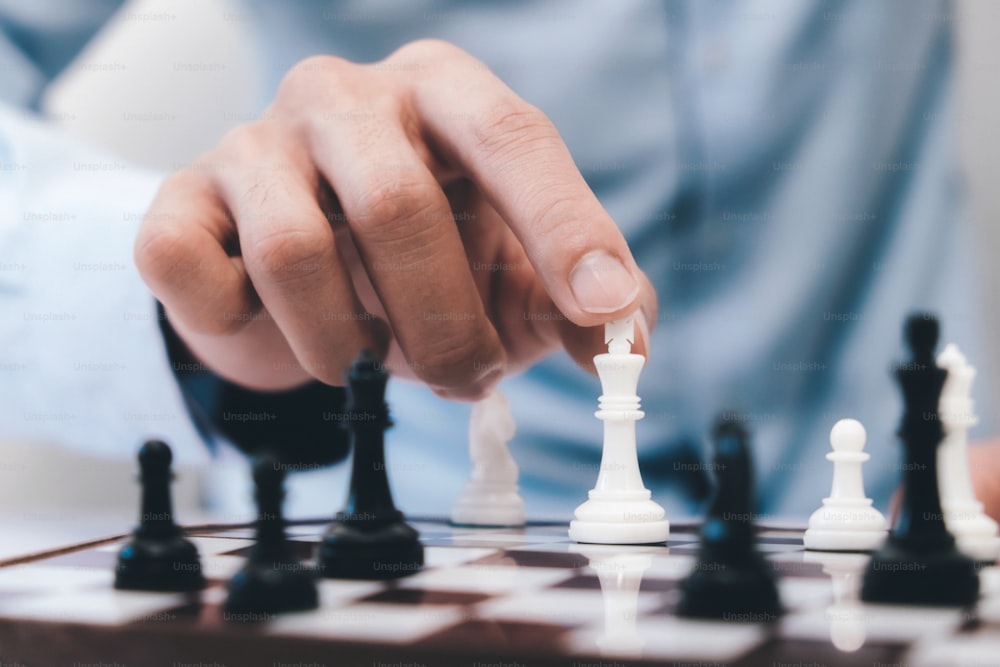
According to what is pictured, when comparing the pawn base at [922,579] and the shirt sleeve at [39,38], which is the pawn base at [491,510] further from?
the shirt sleeve at [39,38]

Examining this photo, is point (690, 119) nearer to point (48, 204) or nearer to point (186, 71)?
point (48, 204)

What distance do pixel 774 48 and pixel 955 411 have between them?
1288 millimetres

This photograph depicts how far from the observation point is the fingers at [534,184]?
1196mm

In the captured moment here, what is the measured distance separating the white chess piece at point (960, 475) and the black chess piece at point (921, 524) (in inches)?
4.5

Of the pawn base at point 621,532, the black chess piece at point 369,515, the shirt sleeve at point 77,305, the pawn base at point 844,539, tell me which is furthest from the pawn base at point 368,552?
the shirt sleeve at point 77,305

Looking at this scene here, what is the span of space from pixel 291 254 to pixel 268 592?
60cm

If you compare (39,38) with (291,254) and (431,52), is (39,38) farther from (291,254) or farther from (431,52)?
(291,254)

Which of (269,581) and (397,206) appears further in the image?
(397,206)

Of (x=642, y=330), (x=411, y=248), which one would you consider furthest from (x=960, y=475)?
(x=411, y=248)

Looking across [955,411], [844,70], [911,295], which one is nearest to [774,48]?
[844,70]

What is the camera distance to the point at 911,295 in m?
2.21

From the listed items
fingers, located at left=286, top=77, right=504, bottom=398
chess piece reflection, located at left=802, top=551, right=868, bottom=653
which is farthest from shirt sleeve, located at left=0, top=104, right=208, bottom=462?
chess piece reflection, located at left=802, top=551, right=868, bottom=653

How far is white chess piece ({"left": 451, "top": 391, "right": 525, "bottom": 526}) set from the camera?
1.45m

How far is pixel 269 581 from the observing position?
2.51ft
